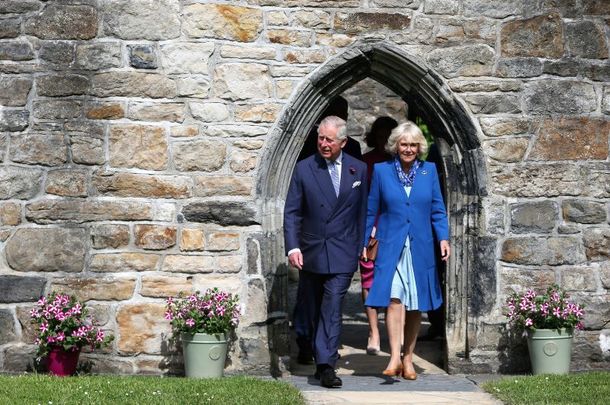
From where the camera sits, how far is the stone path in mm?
7148

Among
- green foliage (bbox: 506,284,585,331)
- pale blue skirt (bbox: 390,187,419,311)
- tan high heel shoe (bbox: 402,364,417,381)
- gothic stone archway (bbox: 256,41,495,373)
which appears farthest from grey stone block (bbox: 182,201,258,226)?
green foliage (bbox: 506,284,585,331)

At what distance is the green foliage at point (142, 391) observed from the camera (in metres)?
6.77

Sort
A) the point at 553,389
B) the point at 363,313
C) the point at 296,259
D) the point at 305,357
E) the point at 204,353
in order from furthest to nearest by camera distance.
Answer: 1. the point at 363,313
2. the point at 305,357
3. the point at 204,353
4. the point at 296,259
5. the point at 553,389

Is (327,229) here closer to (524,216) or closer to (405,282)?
(405,282)

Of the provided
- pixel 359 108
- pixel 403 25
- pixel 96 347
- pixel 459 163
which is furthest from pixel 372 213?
pixel 359 108

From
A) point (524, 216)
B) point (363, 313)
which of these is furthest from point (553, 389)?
point (363, 313)

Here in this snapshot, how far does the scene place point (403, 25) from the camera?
826 centimetres

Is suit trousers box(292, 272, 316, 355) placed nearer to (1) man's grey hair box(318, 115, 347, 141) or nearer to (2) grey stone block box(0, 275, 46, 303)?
(1) man's grey hair box(318, 115, 347, 141)

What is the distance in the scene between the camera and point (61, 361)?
779 centimetres

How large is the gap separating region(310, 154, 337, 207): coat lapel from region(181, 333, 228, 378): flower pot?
1.22 meters

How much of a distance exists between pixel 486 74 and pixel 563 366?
2200mm

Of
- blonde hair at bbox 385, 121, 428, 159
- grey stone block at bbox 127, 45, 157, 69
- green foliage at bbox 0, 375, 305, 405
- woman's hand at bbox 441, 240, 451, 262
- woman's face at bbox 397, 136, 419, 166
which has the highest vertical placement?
grey stone block at bbox 127, 45, 157, 69

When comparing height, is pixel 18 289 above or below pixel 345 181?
below

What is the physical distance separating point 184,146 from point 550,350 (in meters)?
3.01
